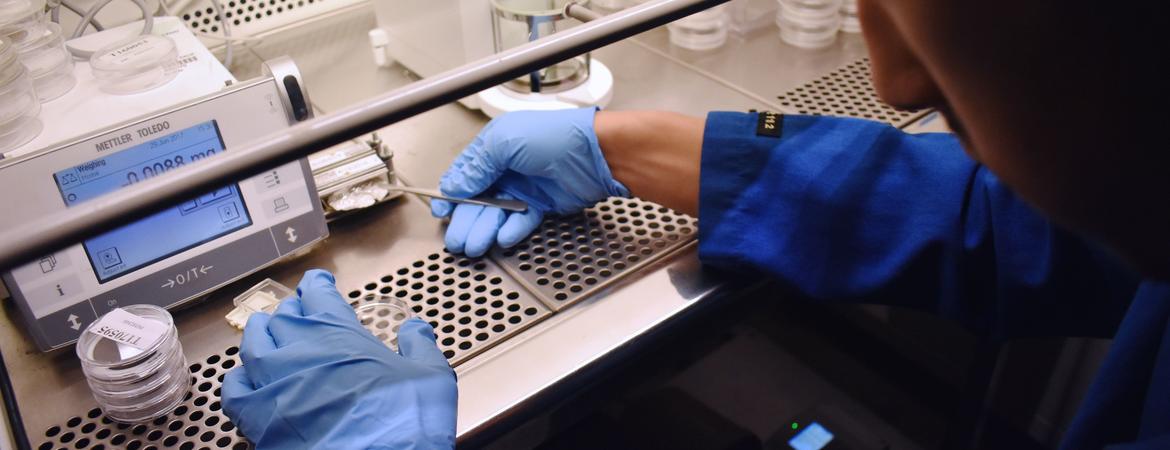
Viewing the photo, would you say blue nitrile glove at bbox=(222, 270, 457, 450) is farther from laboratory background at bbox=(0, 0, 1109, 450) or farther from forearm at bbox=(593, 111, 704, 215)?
forearm at bbox=(593, 111, 704, 215)

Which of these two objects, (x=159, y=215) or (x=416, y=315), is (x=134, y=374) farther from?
(x=416, y=315)

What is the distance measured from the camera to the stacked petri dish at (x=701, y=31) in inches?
63.5

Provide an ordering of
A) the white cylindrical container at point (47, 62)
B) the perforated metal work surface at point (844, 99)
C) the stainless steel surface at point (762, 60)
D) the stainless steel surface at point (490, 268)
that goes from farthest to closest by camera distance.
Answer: the stainless steel surface at point (762, 60)
the perforated metal work surface at point (844, 99)
the white cylindrical container at point (47, 62)
the stainless steel surface at point (490, 268)

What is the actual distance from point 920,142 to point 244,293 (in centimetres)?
93

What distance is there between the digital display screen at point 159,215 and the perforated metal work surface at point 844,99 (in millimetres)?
955

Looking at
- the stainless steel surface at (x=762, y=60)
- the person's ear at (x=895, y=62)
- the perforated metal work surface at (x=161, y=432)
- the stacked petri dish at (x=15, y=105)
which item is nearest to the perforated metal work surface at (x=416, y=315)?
the perforated metal work surface at (x=161, y=432)

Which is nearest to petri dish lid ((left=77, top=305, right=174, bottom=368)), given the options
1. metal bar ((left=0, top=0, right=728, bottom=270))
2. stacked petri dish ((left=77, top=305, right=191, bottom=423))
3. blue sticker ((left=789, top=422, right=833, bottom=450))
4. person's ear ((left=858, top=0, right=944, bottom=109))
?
stacked petri dish ((left=77, top=305, right=191, bottom=423))

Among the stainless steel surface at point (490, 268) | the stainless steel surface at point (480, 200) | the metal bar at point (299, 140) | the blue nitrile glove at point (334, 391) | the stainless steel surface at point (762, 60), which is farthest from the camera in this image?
the stainless steel surface at point (762, 60)

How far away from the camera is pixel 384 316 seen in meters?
0.99

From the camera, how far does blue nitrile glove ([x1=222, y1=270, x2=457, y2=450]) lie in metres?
0.80

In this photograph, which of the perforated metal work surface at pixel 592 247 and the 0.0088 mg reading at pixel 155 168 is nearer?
the 0.0088 mg reading at pixel 155 168

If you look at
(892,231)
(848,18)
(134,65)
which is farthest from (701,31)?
(134,65)

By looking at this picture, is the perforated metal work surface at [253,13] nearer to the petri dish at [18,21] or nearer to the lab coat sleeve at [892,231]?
the petri dish at [18,21]

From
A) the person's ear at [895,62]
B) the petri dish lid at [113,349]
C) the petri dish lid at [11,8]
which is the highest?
the person's ear at [895,62]
